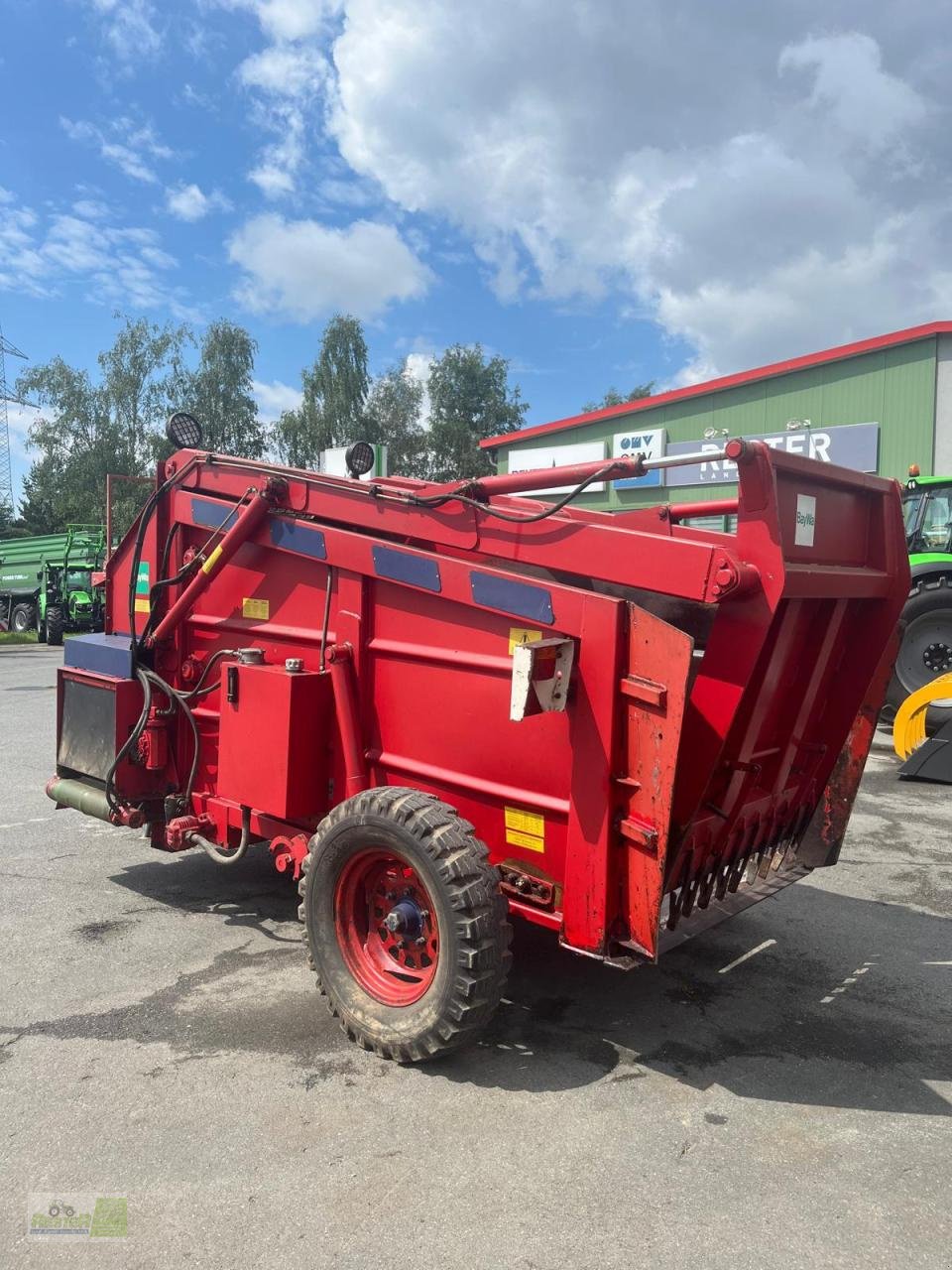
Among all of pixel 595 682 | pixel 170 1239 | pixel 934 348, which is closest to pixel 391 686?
pixel 595 682

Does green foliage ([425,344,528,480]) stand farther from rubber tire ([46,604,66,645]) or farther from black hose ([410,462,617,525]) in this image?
black hose ([410,462,617,525])

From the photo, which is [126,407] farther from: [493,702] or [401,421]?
[493,702]

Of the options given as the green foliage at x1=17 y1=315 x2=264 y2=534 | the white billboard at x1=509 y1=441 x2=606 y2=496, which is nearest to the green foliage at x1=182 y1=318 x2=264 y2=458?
the green foliage at x1=17 y1=315 x2=264 y2=534

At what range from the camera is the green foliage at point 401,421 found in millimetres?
44375

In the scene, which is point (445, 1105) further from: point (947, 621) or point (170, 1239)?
point (947, 621)

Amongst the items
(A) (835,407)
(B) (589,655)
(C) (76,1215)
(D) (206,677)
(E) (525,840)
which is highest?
(A) (835,407)

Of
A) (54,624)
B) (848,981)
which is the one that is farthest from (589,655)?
(54,624)

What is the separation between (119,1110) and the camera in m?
2.91

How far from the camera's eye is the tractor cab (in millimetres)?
10000

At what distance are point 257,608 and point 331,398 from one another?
38.2m

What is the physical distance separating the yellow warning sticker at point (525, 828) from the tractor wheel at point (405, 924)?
0.22 meters

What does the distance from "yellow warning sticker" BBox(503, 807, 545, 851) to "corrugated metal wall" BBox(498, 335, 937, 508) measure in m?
13.5

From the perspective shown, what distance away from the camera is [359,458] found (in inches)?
191

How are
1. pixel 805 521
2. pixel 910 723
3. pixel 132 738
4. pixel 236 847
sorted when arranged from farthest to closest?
pixel 910 723 → pixel 132 738 → pixel 236 847 → pixel 805 521
